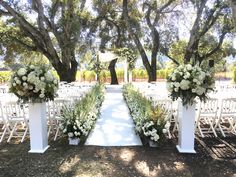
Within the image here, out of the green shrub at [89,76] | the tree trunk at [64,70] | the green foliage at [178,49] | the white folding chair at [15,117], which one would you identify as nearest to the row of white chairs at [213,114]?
the white folding chair at [15,117]

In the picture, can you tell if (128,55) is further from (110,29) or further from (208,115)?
(208,115)

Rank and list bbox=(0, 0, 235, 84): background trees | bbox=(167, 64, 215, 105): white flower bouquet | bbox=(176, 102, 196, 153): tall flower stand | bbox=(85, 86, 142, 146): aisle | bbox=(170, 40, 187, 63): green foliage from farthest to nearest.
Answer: bbox=(170, 40, 187, 63): green foliage, bbox=(0, 0, 235, 84): background trees, bbox=(85, 86, 142, 146): aisle, bbox=(176, 102, 196, 153): tall flower stand, bbox=(167, 64, 215, 105): white flower bouquet

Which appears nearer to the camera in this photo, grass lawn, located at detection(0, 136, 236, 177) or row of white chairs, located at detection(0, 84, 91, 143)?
grass lawn, located at detection(0, 136, 236, 177)

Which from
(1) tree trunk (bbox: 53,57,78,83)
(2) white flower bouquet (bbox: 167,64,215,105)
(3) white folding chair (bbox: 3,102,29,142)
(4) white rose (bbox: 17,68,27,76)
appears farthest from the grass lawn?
(1) tree trunk (bbox: 53,57,78,83)

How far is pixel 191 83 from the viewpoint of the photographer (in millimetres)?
5078

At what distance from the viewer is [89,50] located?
2086 centimetres

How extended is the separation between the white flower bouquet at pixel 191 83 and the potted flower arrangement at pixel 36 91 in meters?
2.22

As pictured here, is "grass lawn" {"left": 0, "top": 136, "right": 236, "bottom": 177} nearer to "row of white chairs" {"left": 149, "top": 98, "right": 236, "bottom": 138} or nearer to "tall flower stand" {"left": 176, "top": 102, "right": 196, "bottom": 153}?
"tall flower stand" {"left": 176, "top": 102, "right": 196, "bottom": 153}

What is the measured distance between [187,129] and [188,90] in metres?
0.70

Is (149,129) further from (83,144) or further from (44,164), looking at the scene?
(44,164)

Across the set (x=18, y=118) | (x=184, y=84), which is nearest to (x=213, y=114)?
(x=184, y=84)

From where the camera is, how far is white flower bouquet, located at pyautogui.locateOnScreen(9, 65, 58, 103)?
5.05 meters

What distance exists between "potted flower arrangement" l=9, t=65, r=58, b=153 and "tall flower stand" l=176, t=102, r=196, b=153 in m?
2.40

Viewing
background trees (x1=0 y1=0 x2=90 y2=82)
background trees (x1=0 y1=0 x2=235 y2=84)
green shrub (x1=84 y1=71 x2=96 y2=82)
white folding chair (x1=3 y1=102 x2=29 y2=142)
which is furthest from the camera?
green shrub (x1=84 y1=71 x2=96 y2=82)
